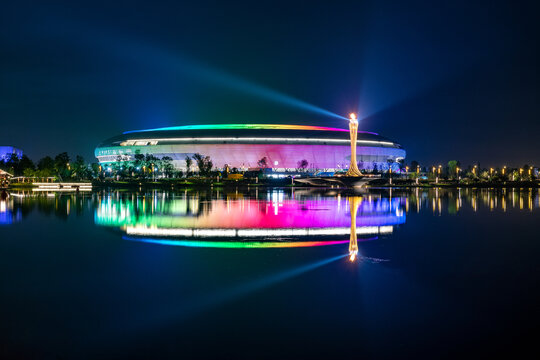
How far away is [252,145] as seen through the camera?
85.4 m

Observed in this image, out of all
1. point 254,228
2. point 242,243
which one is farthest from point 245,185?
point 242,243

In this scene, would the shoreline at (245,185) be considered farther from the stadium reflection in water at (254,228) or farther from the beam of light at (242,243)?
the beam of light at (242,243)

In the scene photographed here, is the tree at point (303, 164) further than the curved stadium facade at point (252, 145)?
Yes

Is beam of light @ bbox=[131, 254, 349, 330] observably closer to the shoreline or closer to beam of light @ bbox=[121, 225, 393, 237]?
beam of light @ bbox=[121, 225, 393, 237]

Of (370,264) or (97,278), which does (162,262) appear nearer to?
(97,278)

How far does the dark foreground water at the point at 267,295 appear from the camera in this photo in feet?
14.1

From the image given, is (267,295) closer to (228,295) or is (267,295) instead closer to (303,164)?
(228,295)

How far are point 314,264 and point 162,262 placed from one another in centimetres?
265

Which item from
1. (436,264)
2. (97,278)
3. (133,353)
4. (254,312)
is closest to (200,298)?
(254,312)

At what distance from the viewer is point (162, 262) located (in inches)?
314

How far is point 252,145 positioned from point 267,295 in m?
80.1

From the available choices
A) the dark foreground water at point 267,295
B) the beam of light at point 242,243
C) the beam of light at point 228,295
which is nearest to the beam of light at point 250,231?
the dark foreground water at point 267,295

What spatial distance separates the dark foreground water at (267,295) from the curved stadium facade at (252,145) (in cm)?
7430

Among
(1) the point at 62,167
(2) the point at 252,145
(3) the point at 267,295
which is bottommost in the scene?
(3) the point at 267,295
